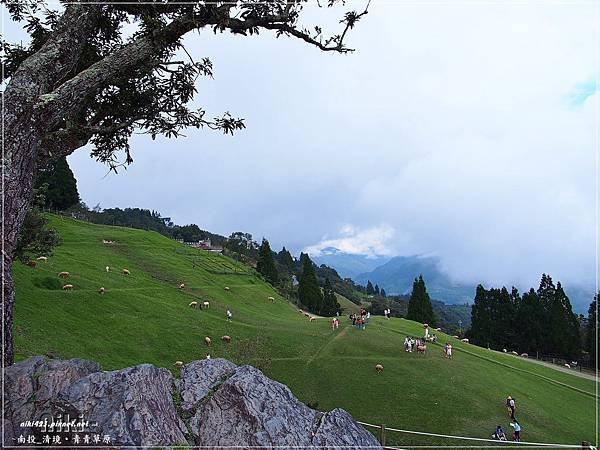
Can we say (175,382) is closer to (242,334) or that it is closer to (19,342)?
(19,342)

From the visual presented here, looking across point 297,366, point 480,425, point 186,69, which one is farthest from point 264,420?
point 297,366

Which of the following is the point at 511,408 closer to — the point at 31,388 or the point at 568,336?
the point at 31,388

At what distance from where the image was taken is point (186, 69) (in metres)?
11.3

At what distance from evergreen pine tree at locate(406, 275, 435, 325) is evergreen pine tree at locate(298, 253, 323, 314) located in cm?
2057

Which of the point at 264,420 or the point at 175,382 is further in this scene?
the point at 175,382

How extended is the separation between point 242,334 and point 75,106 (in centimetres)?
3336

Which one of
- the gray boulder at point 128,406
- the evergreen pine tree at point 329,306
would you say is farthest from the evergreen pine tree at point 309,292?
the gray boulder at point 128,406

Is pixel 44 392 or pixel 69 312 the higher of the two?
pixel 44 392

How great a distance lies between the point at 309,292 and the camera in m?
86.1

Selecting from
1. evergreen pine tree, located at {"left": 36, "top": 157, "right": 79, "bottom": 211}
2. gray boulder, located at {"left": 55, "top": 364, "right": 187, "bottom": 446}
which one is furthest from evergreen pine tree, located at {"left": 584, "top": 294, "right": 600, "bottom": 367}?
evergreen pine tree, located at {"left": 36, "top": 157, "right": 79, "bottom": 211}

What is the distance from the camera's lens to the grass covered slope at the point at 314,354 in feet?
87.2

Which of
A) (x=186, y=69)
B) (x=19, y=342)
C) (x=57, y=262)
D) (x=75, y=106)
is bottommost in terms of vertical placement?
(x=19, y=342)

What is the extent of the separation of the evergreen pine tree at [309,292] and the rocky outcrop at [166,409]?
7800 cm

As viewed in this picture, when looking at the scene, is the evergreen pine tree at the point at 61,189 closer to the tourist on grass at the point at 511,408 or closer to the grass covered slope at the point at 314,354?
the grass covered slope at the point at 314,354
